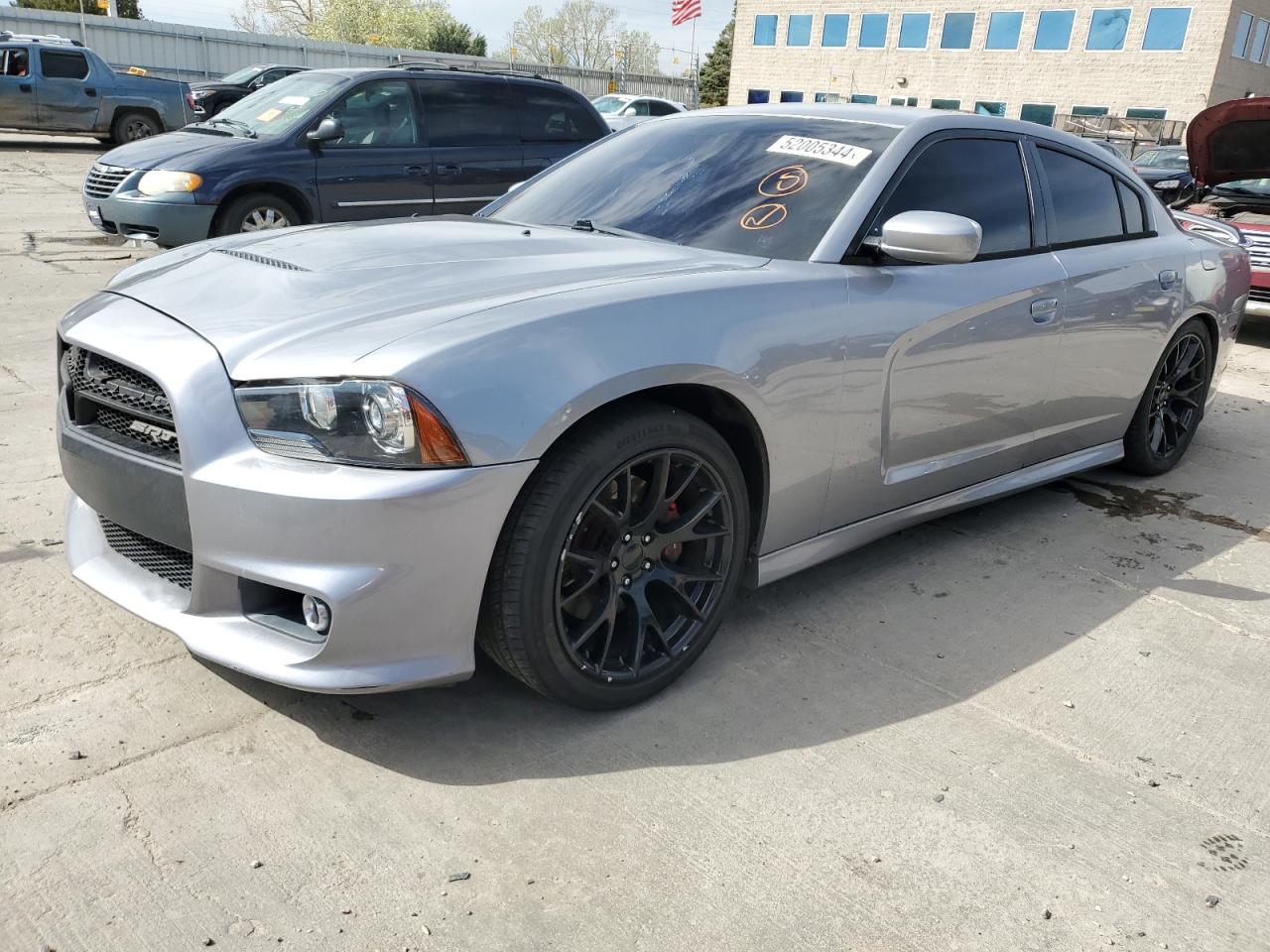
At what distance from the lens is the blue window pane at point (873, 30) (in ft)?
159

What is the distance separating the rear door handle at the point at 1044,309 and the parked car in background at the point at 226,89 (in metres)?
16.4

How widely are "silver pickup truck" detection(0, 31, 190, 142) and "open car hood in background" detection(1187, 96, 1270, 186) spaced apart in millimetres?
16547

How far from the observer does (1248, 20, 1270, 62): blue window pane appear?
40625 mm

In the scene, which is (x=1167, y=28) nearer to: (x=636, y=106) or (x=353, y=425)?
(x=636, y=106)

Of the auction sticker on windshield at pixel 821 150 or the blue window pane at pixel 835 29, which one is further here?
the blue window pane at pixel 835 29

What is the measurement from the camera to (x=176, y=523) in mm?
2393

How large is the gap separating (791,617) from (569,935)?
5.07ft

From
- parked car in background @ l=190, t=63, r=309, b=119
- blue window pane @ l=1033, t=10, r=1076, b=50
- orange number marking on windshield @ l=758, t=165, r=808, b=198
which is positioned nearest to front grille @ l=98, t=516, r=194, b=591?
orange number marking on windshield @ l=758, t=165, r=808, b=198

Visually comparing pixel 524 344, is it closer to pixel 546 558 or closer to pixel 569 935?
pixel 546 558

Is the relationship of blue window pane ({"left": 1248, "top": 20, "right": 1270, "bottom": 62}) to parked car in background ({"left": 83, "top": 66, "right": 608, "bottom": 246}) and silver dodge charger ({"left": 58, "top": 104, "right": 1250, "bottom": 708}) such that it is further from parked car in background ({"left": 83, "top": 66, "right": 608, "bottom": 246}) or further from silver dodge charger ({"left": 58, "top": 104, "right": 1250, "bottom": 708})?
silver dodge charger ({"left": 58, "top": 104, "right": 1250, "bottom": 708})

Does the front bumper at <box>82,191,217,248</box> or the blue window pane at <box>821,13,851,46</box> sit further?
the blue window pane at <box>821,13,851,46</box>

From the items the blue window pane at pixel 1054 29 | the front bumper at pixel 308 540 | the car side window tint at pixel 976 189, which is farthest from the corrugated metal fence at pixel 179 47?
the front bumper at pixel 308 540

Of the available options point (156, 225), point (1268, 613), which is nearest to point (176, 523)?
point (1268, 613)

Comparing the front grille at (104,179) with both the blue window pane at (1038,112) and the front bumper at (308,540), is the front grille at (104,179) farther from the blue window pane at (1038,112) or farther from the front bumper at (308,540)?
the blue window pane at (1038,112)
